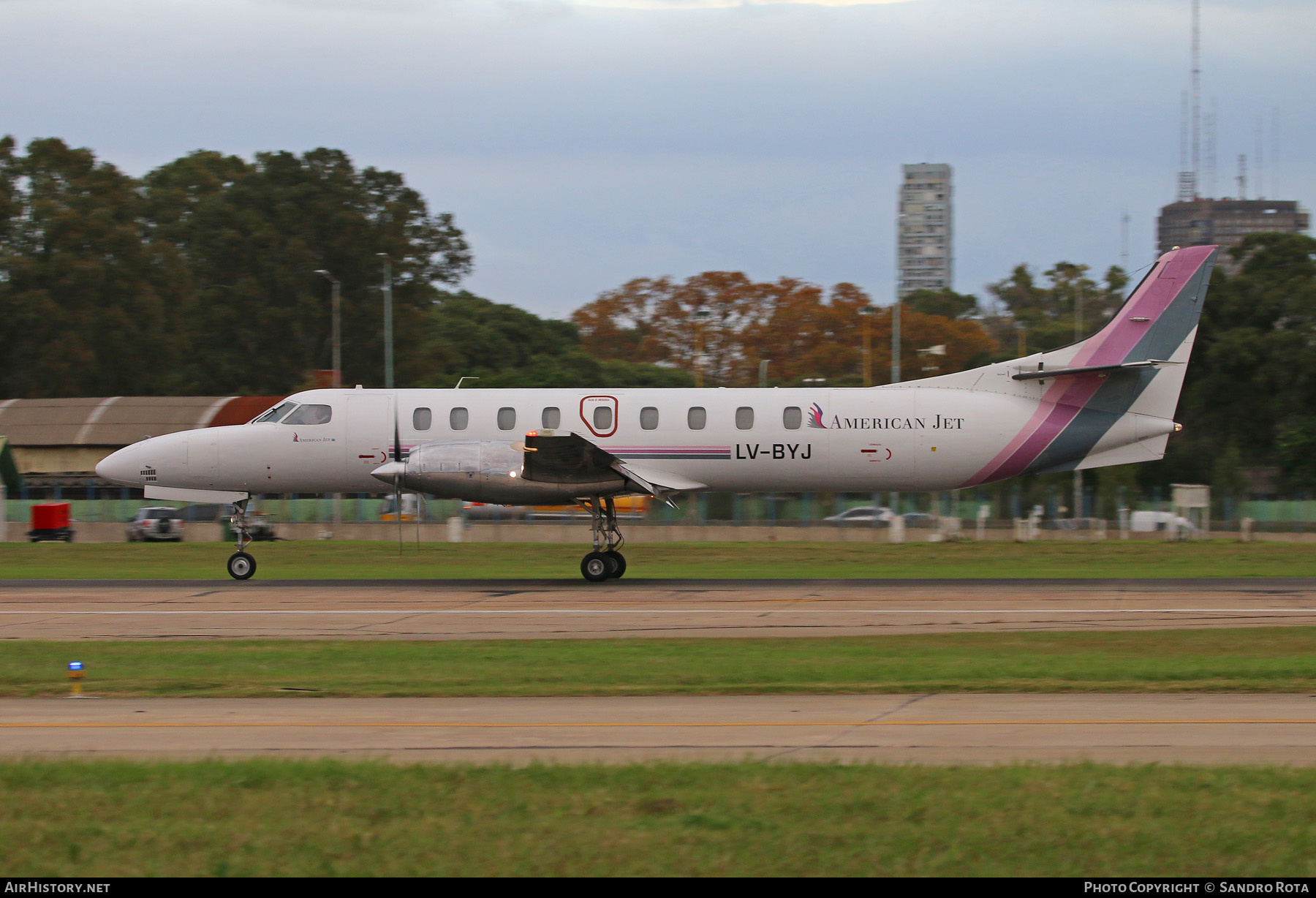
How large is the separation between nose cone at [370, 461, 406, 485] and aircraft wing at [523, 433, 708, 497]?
2.21 metres

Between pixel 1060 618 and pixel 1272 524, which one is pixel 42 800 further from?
pixel 1272 524

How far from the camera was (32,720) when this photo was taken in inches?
398

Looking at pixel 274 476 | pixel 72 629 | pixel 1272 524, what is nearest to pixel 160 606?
pixel 72 629

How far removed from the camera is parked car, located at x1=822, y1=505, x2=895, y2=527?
1604 inches

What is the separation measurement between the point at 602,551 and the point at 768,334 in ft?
159

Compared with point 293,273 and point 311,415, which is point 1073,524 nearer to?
point 311,415

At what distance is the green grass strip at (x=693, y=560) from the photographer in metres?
25.9

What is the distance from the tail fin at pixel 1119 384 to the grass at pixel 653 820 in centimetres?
1510

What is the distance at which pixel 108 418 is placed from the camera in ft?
162

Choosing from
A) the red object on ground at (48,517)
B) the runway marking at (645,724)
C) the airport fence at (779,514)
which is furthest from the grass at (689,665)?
the red object on ground at (48,517)

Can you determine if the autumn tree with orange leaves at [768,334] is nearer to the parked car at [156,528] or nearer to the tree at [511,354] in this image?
the tree at [511,354]

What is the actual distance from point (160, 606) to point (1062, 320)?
7102cm

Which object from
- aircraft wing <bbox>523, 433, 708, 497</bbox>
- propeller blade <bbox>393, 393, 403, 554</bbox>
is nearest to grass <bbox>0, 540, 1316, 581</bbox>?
aircraft wing <bbox>523, 433, 708, 497</bbox>

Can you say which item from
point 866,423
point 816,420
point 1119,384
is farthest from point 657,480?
point 1119,384
